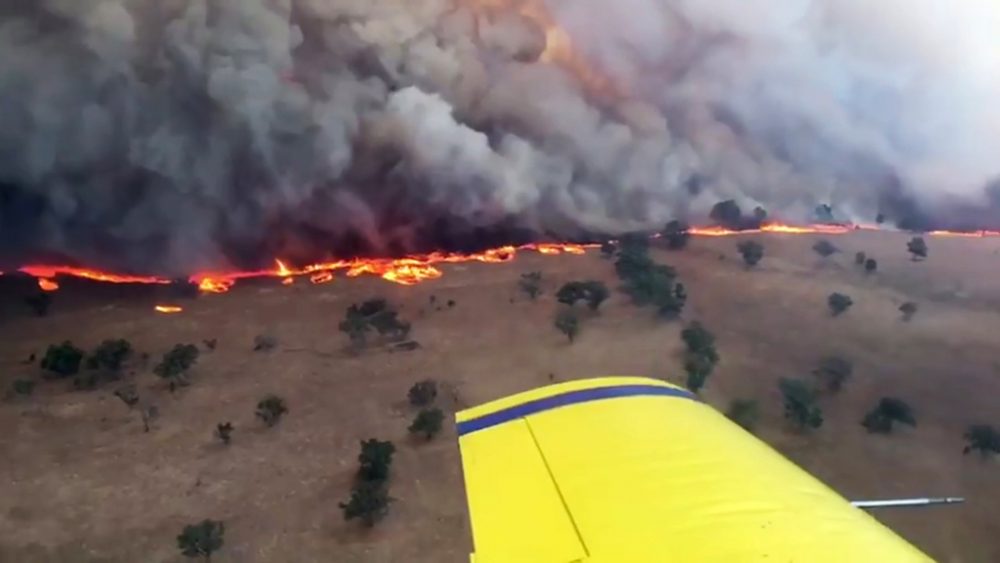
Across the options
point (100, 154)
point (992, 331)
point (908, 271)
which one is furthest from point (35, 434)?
point (908, 271)

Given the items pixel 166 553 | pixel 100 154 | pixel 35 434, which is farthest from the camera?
pixel 100 154

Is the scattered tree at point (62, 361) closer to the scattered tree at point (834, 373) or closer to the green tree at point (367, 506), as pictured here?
the green tree at point (367, 506)

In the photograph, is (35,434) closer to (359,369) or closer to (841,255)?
(359,369)

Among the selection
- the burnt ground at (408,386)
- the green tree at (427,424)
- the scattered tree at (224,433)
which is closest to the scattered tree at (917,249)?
the burnt ground at (408,386)

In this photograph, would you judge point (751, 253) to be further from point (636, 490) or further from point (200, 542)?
point (636, 490)

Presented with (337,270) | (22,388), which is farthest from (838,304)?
(22,388)
